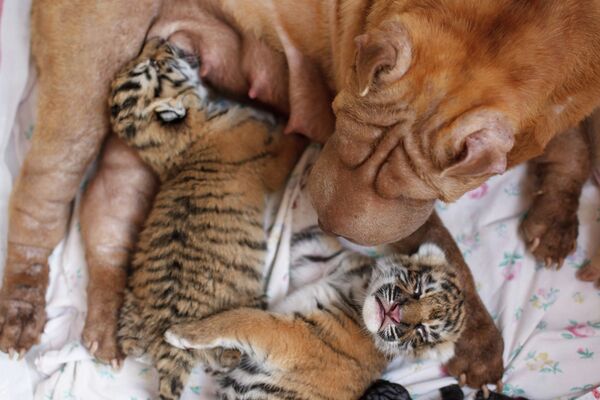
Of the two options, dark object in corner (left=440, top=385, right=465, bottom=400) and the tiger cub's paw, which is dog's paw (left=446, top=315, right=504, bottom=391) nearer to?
dark object in corner (left=440, top=385, right=465, bottom=400)

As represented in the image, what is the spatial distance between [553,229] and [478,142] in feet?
4.81

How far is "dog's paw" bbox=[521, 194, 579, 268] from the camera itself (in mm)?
2951

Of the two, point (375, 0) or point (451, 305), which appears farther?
point (451, 305)

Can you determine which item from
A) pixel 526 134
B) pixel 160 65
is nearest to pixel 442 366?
pixel 526 134

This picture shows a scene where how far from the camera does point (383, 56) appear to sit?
1727 mm

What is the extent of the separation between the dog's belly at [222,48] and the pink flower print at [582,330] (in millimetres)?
1651

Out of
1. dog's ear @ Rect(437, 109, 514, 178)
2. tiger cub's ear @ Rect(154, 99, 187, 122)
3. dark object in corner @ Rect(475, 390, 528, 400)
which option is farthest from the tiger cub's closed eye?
dark object in corner @ Rect(475, 390, 528, 400)

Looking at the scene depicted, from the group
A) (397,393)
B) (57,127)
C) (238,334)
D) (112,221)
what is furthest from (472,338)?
(57,127)

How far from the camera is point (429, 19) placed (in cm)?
192

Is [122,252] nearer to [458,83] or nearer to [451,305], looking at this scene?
[451,305]

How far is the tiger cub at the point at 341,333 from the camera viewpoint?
2.50 metres

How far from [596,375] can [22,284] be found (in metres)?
2.52

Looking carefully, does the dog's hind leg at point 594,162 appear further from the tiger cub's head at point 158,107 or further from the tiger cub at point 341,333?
the tiger cub's head at point 158,107

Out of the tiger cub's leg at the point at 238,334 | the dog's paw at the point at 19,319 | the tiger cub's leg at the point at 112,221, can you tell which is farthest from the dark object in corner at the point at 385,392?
the dog's paw at the point at 19,319
